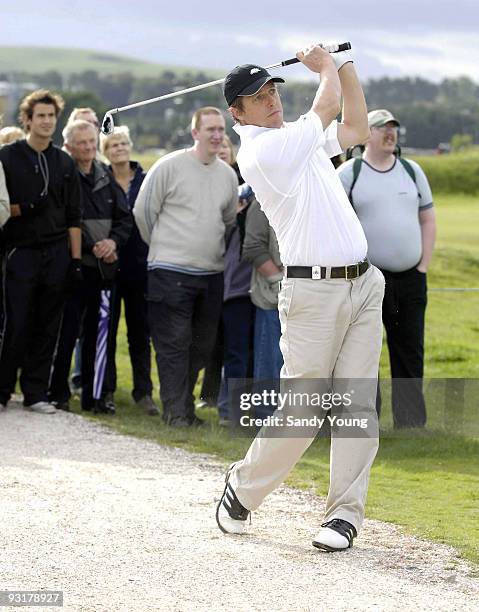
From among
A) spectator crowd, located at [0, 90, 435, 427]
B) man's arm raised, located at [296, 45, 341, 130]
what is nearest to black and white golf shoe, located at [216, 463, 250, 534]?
man's arm raised, located at [296, 45, 341, 130]

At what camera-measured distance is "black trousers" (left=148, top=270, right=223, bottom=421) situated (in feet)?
34.4

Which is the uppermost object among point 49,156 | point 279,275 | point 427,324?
point 49,156

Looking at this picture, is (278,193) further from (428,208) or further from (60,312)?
(60,312)

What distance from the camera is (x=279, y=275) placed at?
10.1 m

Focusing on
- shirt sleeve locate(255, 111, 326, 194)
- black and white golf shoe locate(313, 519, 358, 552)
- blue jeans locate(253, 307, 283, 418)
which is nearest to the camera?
shirt sleeve locate(255, 111, 326, 194)

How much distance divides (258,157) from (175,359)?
431 centimetres

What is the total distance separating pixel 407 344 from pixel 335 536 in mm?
3908

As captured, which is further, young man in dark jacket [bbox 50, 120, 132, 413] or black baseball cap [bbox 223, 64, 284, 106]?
young man in dark jacket [bbox 50, 120, 132, 413]

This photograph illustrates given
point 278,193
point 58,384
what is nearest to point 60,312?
point 58,384

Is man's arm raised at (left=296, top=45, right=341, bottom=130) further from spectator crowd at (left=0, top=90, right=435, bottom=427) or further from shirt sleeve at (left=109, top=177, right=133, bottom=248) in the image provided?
shirt sleeve at (left=109, top=177, right=133, bottom=248)

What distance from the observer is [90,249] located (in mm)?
11016

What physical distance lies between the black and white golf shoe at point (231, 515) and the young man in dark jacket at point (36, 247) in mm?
4055

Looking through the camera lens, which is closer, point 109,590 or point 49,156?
point 109,590

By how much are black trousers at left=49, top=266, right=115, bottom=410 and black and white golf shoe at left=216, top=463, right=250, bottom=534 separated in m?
4.37
